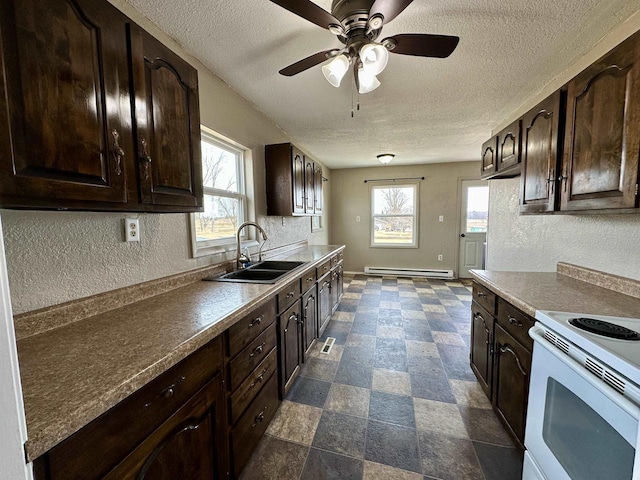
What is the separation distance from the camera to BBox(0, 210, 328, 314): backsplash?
905 millimetres

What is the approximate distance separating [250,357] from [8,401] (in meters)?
0.95

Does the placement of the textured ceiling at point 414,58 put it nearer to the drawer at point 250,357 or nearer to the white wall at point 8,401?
the white wall at point 8,401

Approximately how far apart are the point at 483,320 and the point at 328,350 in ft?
4.49

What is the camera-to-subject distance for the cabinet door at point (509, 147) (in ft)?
6.15

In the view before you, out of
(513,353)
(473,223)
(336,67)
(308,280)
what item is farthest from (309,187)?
(473,223)

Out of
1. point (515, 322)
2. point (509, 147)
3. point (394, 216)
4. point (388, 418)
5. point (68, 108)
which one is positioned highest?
point (509, 147)

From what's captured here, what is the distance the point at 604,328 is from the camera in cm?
93

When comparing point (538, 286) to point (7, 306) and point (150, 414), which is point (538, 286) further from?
point (7, 306)

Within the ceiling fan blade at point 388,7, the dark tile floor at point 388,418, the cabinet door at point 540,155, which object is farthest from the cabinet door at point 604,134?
the dark tile floor at point 388,418

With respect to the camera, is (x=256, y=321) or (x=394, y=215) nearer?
(x=256, y=321)

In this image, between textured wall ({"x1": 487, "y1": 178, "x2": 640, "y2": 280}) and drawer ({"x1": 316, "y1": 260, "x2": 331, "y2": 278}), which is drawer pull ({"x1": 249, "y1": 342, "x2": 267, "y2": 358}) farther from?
textured wall ({"x1": 487, "y1": 178, "x2": 640, "y2": 280})

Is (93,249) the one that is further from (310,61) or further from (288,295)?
(310,61)

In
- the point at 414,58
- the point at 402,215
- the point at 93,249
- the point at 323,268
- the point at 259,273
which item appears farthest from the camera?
the point at 402,215

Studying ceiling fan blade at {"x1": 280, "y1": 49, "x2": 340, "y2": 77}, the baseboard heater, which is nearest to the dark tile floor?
ceiling fan blade at {"x1": 280, "y1": 49, "x2": 340, "y2": 77}
